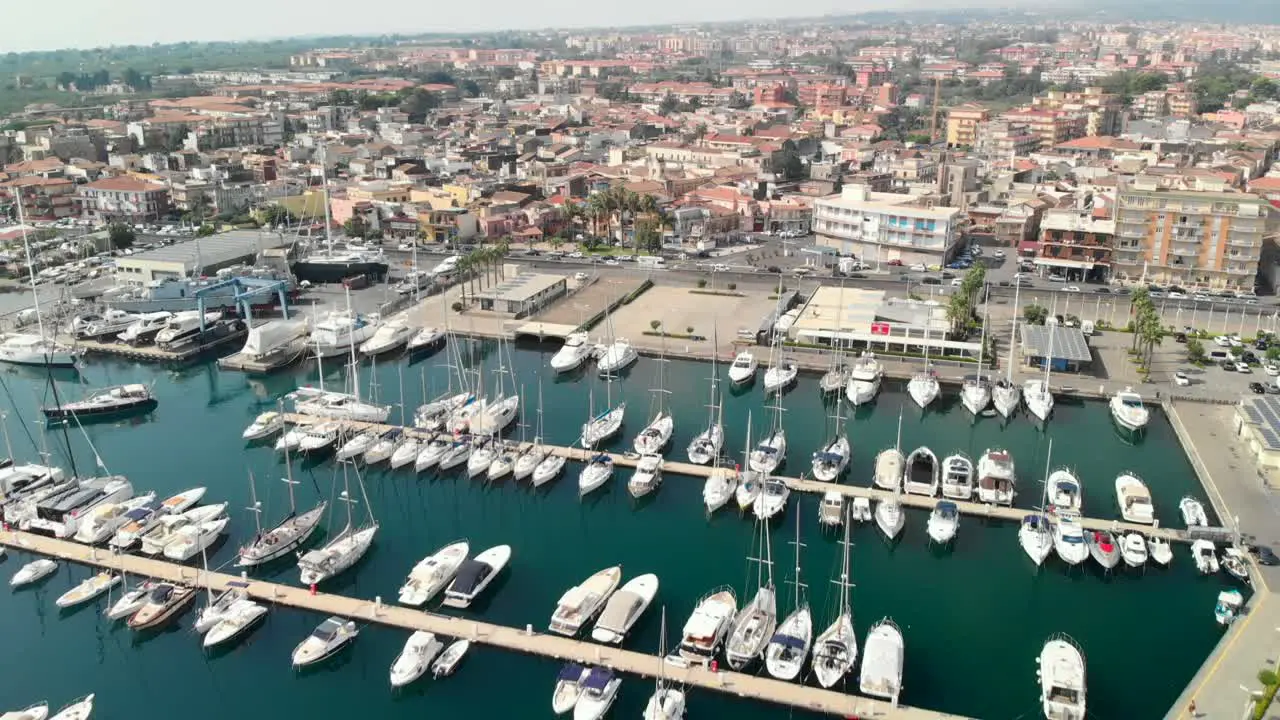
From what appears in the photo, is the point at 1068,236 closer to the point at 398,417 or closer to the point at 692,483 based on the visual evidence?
the point at 692,483

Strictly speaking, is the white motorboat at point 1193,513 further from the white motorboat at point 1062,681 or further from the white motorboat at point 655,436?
the white motorboat at point 655,436

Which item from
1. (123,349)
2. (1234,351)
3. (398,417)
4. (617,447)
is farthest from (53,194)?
(1234,351)

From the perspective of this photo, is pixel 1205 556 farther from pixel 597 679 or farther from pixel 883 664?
pixel 597 679

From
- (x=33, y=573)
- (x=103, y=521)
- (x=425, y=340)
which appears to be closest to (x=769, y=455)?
(x=425, y=340)

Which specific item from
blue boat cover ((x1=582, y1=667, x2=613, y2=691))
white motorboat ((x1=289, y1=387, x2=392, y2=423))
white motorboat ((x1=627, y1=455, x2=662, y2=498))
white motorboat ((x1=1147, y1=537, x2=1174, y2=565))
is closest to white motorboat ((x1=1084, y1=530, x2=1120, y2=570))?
white motorboat ((x1=1147, y1=537, x2=1174, y2=565))

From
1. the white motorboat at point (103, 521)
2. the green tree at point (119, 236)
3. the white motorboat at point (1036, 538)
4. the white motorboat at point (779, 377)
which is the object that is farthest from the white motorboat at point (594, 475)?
the green tree at point (119, 236)

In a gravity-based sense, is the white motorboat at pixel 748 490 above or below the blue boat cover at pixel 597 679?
above
